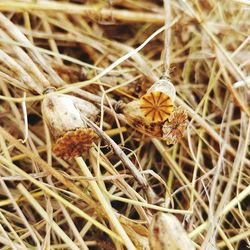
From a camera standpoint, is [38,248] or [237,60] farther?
[237,60]

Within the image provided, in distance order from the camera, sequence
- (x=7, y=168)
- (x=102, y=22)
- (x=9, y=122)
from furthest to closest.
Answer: (x=102, y=22) < (x=9, y=122) < (x=7, y=168)

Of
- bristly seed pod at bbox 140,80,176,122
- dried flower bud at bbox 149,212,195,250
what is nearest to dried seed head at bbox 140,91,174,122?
bristly seed pod at bbox 140,80,176,122

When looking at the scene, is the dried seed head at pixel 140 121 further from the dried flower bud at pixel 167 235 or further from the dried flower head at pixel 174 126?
the dried flower bud at pixel 167 235

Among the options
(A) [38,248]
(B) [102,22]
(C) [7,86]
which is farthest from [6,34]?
(A) [38,248]

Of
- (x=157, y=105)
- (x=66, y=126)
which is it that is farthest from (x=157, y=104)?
(x=66, y=126)

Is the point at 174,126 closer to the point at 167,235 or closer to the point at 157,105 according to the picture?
the point at 157,105

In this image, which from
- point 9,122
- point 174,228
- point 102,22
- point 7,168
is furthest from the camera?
point 102,22

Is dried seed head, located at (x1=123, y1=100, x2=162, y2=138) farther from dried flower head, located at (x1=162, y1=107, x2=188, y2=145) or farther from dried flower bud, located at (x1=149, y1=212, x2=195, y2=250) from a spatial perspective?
dried flower bud, located at (x1=149, y1=212, x2=195, y2=250)

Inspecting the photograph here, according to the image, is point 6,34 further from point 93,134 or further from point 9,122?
point 93,134
